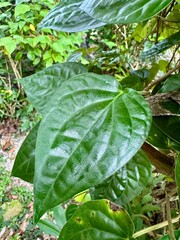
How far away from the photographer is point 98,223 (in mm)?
396

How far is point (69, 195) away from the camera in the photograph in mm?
289

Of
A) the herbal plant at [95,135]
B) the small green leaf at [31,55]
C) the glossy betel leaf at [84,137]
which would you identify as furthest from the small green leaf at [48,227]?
the small green leaf at [31,55]

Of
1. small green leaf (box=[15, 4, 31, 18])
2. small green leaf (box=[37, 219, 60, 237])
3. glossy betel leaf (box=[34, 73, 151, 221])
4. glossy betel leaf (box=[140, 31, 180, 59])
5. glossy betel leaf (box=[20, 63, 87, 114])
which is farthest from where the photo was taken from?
small green leaf (box=[15, 4, 31, 18])

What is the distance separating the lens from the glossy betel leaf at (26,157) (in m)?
0.44

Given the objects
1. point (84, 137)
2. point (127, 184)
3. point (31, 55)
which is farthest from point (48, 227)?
point (31, 55)

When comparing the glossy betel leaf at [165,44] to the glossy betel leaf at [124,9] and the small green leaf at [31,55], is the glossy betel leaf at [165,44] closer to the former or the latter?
the glossy betel leaf at [124,9]

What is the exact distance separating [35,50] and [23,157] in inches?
79.7

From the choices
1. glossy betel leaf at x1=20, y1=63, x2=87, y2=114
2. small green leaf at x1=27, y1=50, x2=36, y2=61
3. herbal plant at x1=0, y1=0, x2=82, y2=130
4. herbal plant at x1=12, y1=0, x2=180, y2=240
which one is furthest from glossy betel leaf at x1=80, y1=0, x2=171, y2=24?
small green leaf at x1=27, y1=50, x2=36, y2=61

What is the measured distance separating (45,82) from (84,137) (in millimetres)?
148

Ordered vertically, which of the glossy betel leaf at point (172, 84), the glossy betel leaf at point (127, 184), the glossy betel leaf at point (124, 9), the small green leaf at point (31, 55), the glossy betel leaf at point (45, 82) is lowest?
the small green leaf at point (31, 55)

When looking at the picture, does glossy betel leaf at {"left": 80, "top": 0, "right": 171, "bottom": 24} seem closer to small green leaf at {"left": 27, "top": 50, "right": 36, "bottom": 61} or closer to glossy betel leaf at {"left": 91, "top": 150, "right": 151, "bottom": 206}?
glossy betel leaf at {"left": 91, "top": 150, "right": 151, "bottom": 206}

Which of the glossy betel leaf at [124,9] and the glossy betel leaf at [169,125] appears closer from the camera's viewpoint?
the glossy betel leaf at [124,9]

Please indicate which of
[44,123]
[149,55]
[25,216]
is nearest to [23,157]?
[44,123]

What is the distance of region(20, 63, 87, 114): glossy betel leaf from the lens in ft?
1.38
